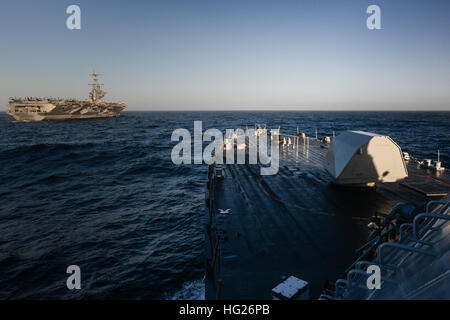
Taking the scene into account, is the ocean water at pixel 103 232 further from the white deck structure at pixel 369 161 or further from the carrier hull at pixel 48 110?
the carrier hull at pixel 48 110

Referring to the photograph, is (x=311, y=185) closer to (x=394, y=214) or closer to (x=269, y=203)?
(x=269, y=203)

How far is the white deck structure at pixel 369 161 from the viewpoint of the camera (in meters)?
17.9

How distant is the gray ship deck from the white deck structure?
1.42 meters

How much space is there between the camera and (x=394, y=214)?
11.1 meters

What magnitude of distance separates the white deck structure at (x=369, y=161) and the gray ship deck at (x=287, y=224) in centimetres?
142

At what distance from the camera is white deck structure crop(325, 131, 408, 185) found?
1792 cm

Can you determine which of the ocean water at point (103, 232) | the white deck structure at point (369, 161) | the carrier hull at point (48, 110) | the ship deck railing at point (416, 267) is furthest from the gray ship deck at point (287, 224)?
the carrier hull at point (48, 110)

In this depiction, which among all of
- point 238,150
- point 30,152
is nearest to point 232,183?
point 238,150

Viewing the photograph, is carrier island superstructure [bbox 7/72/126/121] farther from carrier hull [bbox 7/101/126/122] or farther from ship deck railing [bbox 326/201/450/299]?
ship deck railing [bbox 326/201/450/299]

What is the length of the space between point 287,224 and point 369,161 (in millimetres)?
8223

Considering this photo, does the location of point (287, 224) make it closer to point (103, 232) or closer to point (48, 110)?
point (103, 232)

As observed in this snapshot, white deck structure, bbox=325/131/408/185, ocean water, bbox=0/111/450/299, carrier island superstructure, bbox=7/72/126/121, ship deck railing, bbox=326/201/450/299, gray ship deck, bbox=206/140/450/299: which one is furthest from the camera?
carrier island superstructure, bbox=7/72/126/121

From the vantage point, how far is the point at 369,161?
717 inches

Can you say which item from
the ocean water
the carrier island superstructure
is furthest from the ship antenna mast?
Answer: the ocean water
